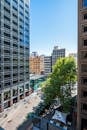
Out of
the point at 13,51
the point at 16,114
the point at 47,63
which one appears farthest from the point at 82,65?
the point at 47,63

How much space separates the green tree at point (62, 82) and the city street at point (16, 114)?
424 inches

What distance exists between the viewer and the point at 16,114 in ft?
182

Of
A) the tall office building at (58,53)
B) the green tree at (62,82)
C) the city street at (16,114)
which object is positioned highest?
the tall office building at (58,53)

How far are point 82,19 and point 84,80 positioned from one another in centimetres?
1271

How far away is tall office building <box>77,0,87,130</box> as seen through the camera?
121 feet

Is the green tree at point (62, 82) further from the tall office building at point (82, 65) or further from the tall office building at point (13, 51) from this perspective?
the tall office building at point (13, 51)

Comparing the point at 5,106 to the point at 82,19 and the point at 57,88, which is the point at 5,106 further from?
the point at 82,19

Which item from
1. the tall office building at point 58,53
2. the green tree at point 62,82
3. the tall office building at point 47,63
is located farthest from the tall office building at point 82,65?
the tall office building at point 58,53

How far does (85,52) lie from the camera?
121ft

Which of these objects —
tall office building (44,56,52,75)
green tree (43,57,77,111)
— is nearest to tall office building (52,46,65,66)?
tall office building (44,56,52,75)

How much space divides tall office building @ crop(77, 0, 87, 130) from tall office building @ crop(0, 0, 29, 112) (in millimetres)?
30569

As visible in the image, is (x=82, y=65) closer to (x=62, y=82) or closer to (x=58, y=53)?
(x=62, y=82)

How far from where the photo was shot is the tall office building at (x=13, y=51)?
6076cm

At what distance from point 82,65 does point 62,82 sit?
403 inches
